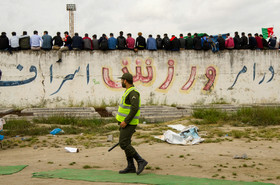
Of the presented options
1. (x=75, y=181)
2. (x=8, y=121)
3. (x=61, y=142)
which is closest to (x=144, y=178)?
(x=75, y=181)

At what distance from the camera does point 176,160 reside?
6430 mm

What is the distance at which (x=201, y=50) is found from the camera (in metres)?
17.3

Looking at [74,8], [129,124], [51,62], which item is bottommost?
[129,124]

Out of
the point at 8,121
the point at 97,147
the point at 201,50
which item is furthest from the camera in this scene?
the point at 201,50

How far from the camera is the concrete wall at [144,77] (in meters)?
16.0

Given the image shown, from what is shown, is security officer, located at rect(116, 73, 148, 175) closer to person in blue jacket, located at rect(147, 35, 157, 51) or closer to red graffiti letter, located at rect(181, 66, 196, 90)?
person in blue jacket, located at rect(147, 35, 157, 51)

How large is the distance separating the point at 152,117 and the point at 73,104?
5453mm

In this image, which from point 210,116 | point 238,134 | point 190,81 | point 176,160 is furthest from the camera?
point 190,81

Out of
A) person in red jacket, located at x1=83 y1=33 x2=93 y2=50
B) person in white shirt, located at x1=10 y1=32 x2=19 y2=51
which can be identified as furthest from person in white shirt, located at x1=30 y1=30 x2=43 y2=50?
person in red jacket, located at x1=83 y1=33 x2=93 y2=50

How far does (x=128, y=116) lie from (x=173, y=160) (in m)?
1.51

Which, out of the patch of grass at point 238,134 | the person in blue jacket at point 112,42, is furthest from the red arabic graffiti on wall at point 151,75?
the patch of grass at point 238,134

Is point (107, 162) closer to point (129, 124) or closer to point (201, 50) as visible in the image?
point (129, 124)

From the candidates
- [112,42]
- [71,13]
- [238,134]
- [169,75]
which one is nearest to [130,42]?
[112,42]

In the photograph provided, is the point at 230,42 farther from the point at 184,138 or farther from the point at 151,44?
the point at 184,138
